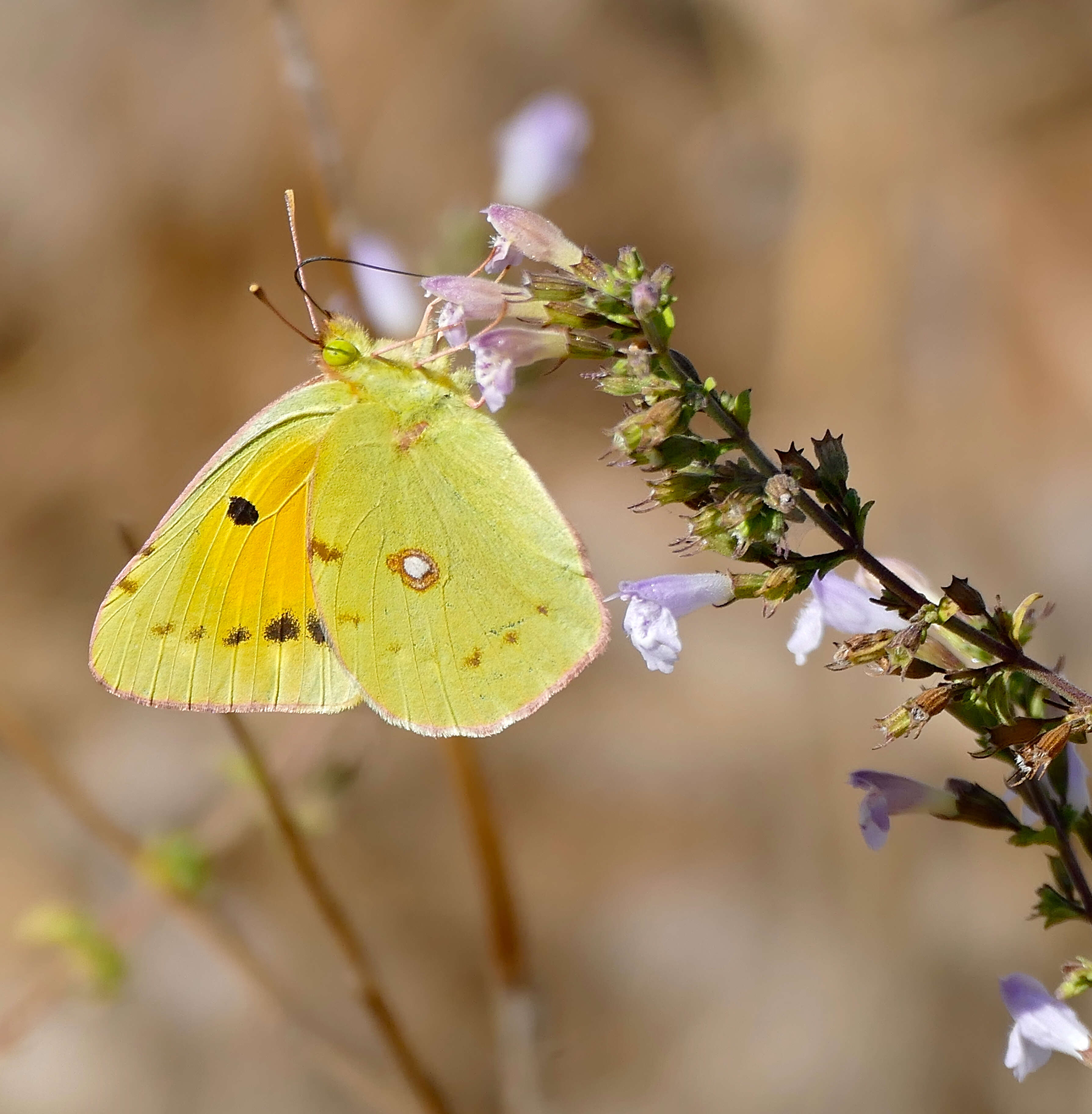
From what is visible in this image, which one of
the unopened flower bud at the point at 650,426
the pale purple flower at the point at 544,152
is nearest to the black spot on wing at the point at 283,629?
the unopened flower bud at the point at 650,426

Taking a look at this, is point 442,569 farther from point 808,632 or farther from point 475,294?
point 808,632

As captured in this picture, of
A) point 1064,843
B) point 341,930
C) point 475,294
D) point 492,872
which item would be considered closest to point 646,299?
point 475,294

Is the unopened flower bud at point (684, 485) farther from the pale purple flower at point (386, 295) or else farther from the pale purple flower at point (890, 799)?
the pale purple flower at point (386, 295)

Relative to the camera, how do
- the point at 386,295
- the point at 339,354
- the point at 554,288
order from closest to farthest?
the point at 554,288, the point at 339,354, the point at 386,295

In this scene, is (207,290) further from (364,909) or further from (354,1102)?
(354,1102)

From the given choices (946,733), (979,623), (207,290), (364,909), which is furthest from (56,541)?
(979,623)

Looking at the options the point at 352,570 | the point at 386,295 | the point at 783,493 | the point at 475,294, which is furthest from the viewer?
the point at 386,295

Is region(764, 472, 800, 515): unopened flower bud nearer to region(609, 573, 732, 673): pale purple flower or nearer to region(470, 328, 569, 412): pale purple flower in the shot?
region(609, 573, 732, 673): pale purple flower
